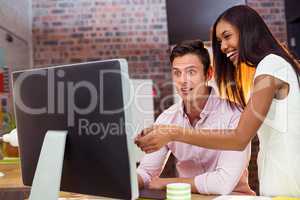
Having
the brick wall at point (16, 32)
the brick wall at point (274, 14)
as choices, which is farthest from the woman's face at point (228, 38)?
the brick wall at point (274, 14)

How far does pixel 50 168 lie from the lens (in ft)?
3.57

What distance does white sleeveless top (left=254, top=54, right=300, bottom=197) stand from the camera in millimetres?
1438

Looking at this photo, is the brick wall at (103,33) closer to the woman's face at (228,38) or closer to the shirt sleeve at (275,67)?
the woman's face at (228,38)

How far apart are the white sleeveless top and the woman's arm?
4 centimetres

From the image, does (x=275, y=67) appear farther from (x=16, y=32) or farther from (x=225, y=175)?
(x=16, y=32)

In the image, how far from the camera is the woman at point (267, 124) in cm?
144

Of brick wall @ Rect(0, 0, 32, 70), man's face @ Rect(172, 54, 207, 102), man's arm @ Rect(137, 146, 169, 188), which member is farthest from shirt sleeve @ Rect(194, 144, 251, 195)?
brick wall @ Rect(0, 0, 32, 70)

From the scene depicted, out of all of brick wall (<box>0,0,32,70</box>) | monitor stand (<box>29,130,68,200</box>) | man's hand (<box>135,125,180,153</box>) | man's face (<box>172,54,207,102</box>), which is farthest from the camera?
brick wall (<box>0,0,32,70</box>)

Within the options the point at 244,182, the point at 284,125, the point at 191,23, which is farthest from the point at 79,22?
the point at 284,125

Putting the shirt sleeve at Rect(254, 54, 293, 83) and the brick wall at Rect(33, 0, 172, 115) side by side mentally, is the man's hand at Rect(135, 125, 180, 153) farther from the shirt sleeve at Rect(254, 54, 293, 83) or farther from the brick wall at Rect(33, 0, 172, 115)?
the brick wall at Rect(33, 0, 172, 115)

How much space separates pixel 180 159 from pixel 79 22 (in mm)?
2786

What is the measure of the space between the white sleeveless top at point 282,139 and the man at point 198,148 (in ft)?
0.74

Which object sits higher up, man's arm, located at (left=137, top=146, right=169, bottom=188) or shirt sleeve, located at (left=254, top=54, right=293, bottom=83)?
shirt sleeve, located at (left=254, top=54, right=293, bottom=83)

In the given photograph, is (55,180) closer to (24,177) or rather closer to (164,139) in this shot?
(24,177)
